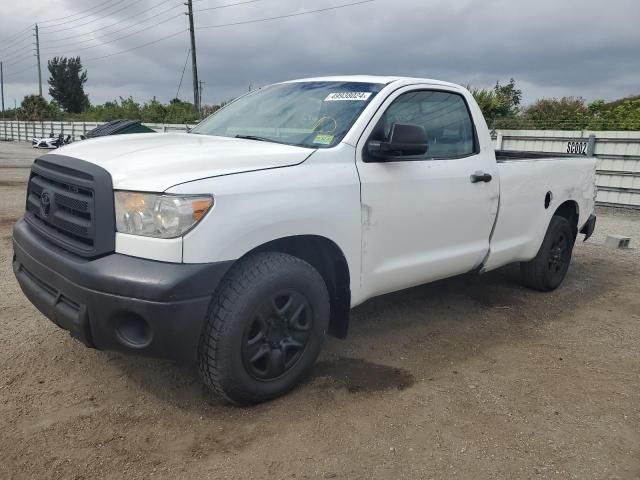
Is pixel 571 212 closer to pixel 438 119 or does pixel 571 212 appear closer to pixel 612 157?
pixel 438 119

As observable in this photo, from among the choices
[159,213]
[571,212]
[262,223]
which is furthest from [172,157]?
[571,212]

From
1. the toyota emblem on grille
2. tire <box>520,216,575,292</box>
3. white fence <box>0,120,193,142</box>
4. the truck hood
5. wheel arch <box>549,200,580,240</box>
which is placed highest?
white fence <box>0,120,193,142</box>

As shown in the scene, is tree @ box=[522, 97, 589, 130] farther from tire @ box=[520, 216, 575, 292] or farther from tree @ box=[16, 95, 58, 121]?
tree @ box=[16, 95, 58, 121]

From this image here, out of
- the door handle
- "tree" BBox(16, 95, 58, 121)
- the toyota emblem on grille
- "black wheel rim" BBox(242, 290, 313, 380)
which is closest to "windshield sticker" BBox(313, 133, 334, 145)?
"black wheel rim" BBox(242, 290, 313, 380)

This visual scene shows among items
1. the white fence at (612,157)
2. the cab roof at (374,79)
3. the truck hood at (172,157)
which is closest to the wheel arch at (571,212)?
the cab roof at (374,79)

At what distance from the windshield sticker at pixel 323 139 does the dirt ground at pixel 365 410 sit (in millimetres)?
1374

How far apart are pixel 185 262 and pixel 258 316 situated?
52 centimetres

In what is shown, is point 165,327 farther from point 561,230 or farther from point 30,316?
point 561,230

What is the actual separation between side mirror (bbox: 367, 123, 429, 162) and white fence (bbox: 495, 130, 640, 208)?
30.4 ft

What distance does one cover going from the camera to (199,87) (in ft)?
100

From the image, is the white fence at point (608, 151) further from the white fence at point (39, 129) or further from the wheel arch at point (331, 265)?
the white fence at point (39, 129)

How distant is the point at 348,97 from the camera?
3646mm

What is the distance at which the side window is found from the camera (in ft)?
12.2

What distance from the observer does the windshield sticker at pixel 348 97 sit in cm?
359
